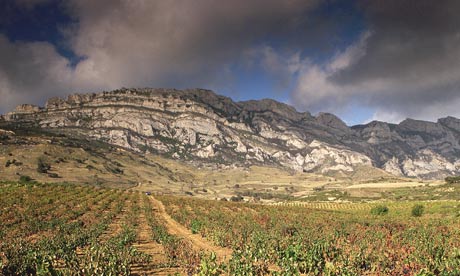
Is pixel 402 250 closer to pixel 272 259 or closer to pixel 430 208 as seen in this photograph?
pixel 272 259

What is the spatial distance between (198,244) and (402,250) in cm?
1818

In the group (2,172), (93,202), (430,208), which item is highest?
(2,172)

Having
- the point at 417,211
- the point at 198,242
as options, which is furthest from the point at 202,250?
the point at 417,211

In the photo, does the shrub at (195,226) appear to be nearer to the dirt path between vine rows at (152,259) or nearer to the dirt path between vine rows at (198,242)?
the dirt path between vine rows at (198,242)

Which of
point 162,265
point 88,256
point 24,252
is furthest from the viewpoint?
point 162,265

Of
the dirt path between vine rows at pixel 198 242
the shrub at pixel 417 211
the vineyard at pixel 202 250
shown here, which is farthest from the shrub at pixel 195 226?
the shrub at pixel 417 211

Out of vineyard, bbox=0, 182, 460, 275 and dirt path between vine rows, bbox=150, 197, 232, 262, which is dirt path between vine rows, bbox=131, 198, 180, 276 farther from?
dirt path between vine rows, bbox=150, 197, 232, 262

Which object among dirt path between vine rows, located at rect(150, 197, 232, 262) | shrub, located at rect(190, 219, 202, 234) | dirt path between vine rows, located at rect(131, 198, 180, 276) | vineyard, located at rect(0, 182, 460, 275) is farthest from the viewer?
shrub, located at rect(190, 219, 202, 234)

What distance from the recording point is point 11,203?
47781mm

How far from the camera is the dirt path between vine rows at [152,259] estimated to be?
20000 mm

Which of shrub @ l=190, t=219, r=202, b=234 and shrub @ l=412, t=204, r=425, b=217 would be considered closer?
shrub @ l=190, t=219, r=202, b=234

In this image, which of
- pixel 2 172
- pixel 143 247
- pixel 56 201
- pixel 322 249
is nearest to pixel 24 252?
pixel 143 247

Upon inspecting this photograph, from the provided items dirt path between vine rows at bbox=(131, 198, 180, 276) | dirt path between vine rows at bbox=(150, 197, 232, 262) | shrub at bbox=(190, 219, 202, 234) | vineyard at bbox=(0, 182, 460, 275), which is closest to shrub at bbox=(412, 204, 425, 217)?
vineyard at bbox=(0, 182, 460, 275)

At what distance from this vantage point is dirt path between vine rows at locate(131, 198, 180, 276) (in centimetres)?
2000
